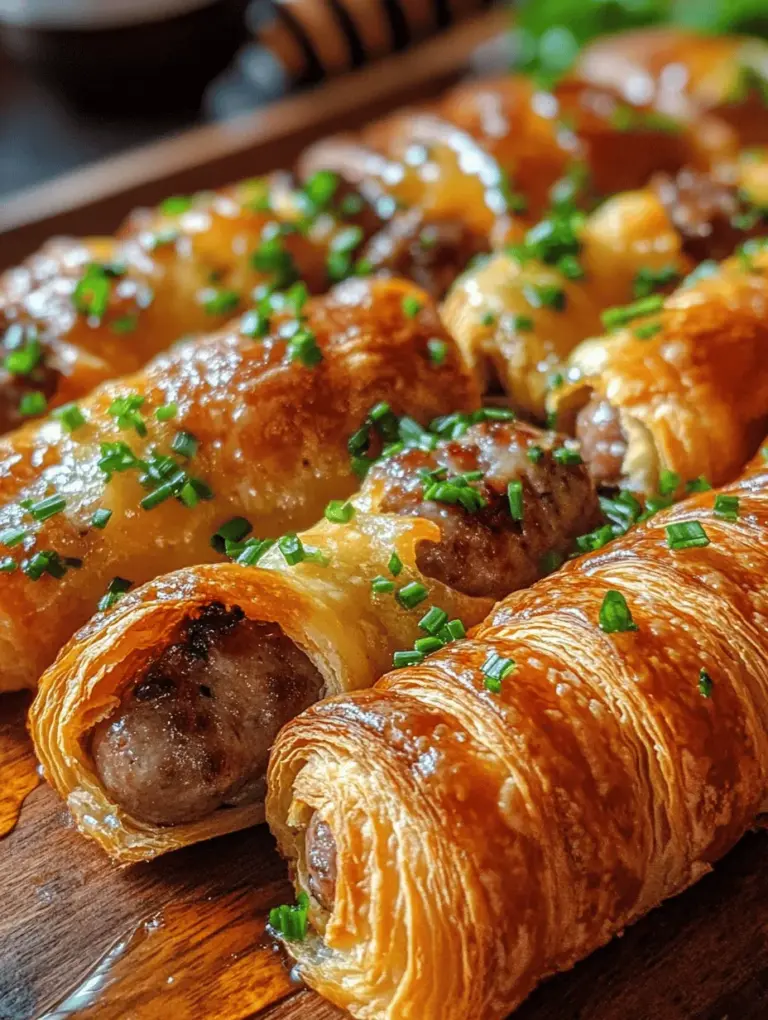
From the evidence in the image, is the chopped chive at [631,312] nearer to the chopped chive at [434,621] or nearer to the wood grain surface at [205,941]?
the chopped chive at [434,621]

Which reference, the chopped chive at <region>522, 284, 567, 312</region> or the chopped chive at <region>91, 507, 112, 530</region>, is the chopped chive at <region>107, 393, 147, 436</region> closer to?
the chopped chive at <region>91, 507, 112, 530</region>

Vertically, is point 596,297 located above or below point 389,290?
below

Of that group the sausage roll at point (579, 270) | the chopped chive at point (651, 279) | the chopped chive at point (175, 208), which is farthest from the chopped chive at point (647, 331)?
the chopped chive at point (175, 208)

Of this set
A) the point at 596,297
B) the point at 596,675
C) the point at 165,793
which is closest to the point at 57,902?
the point at 165,793

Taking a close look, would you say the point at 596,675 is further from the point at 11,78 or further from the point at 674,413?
the point at 11,78

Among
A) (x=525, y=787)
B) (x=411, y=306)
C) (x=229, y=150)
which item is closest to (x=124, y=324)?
(x=411, y=306)

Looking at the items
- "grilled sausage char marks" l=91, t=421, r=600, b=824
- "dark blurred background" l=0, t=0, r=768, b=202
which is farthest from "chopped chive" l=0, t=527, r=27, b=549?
"dark blurred background" l=0, t=0, r=768, b=202
